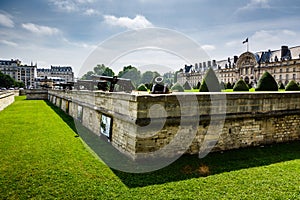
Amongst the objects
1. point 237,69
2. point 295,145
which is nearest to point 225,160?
point 295,145

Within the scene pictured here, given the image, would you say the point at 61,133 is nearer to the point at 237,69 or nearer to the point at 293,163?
the point at 293,163

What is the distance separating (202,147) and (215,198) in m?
2.63

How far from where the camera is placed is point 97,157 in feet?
20.7

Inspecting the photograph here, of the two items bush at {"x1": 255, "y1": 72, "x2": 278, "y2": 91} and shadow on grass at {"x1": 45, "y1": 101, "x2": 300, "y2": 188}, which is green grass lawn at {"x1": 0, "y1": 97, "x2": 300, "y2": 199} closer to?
shadow on grass at {"x1": 45, "y1": 101, "x2": 300, "y2": 188}

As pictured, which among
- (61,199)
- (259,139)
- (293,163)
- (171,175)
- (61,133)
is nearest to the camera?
(61,199)

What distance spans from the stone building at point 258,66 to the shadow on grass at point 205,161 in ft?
148

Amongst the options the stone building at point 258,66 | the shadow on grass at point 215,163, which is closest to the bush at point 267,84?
the shadow on grass at point 215,163

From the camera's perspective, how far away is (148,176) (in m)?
5.11

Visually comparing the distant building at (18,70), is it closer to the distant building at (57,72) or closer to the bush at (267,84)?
the distant building at (57,72)

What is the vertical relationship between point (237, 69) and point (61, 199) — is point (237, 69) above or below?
above

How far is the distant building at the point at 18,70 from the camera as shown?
111m

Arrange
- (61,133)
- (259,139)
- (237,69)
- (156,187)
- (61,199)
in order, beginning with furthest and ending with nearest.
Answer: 1. (237,69)
2. (61,133)
3. (259,139)
4. (156,187)
5. (61,199)

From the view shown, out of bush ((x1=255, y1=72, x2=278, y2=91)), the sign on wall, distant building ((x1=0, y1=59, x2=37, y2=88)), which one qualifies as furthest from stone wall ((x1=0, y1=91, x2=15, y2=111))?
distant building ((x1=0, y1=59, x2=37, y2=88))

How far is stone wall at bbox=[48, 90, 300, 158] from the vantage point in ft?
19.4
